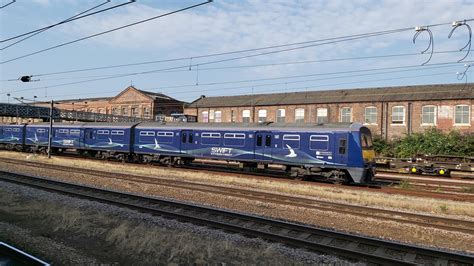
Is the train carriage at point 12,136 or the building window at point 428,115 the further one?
the train carriage at point 12,136

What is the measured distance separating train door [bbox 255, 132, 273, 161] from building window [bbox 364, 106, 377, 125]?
2468 cm

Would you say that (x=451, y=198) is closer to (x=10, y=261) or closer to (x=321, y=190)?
(x=321, y=190)

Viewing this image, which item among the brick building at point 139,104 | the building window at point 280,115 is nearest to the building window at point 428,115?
the building window at point 280,115

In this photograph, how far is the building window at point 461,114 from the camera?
4012 cm

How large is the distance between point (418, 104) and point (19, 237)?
41.0 meters

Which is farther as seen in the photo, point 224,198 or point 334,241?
point 224,198

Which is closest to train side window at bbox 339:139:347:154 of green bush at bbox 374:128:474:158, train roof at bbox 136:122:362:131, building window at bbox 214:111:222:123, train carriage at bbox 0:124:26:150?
train roof at bbox 136:122:362:131

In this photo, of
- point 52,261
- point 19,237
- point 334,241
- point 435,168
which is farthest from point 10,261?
point 435,168

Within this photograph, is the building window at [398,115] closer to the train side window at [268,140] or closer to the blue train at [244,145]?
the blue train at [244,145]

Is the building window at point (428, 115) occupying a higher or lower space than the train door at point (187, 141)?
higher

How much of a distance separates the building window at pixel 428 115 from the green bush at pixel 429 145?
5.22 feet

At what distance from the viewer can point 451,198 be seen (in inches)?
658

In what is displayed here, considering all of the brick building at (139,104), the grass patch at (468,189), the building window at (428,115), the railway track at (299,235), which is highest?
the brick building at (139,104)

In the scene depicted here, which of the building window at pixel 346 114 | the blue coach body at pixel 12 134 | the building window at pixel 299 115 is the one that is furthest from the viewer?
the building window at pixel 299 115
